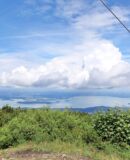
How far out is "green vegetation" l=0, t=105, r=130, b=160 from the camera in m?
17.9

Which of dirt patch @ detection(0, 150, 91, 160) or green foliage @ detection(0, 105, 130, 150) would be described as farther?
green foliage @ detection(0, 105, 130, 150)

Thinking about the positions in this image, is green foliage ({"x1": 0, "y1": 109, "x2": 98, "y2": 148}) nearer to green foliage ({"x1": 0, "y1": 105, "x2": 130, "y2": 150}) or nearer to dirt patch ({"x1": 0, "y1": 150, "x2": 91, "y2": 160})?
green foliage ({"x1": 0, "y1": 105, "x2": 130, "y2": 150})

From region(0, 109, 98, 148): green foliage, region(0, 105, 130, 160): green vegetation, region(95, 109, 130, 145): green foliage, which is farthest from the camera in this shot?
region(95, 109, 130, 145): green foliage

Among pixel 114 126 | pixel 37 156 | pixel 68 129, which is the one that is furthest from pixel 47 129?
pixel 37 156

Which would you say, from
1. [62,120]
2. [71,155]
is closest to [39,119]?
[62,120]

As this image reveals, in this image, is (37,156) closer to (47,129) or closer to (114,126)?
(47,129)

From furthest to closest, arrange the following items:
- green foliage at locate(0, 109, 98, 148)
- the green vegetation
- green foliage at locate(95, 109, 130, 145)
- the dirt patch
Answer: green foliage at locate(95, 109, 130, 145)
green foliage at locate(0, 109, 98, 148)
the green vegetation
the dirt patch

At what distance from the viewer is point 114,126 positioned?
1931cm

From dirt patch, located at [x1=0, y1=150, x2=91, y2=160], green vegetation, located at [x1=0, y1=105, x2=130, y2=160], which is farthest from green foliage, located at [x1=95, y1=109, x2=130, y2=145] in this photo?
dirt patch, located at [x1=0, y1=150, x2=91, y2=160]

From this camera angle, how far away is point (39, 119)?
19609 mm

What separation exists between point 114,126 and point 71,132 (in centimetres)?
167

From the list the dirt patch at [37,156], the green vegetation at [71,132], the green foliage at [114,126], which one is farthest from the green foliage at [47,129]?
the dirt patch at [37,156]

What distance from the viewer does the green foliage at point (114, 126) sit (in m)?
19.1

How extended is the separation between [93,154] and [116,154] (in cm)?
145
